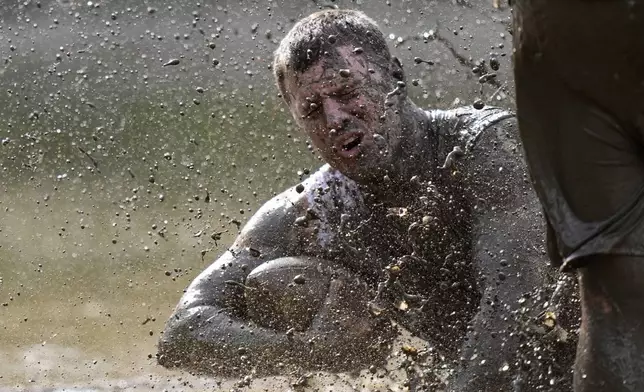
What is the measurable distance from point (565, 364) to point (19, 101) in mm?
2784

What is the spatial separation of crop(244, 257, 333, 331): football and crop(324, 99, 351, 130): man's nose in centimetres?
38

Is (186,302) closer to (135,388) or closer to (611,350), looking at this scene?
(135,388)

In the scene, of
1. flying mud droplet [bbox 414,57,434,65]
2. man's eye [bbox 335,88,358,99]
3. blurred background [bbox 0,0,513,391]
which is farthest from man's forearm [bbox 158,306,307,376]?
flying mud droplet [bbox 414,57,434,65]

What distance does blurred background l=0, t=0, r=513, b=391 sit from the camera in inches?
136

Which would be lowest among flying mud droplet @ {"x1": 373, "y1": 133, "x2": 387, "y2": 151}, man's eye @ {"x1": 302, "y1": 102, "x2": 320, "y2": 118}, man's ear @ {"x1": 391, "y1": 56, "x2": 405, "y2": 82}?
flying mud droplet @ {"x1": 373, "y1": 133, "x2": 387, "y2": 151}

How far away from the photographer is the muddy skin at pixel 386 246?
2043mm

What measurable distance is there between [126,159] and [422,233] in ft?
5.43

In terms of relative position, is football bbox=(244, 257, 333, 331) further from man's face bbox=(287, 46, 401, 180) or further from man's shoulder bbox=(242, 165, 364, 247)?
man's face bbox=(287, 46, 401, 180)

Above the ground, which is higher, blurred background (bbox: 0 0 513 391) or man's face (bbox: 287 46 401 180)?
man's face (bbox: 287 46 401 180)

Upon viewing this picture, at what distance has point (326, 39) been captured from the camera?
2.36 m

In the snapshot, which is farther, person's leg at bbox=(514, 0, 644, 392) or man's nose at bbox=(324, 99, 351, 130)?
man's nose at bbox=(324, 99, 351, 130)

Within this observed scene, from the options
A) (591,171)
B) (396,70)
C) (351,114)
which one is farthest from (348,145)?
(591,171)

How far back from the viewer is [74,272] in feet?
13.0

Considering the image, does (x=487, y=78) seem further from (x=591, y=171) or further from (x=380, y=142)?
(x=591, y=171)
